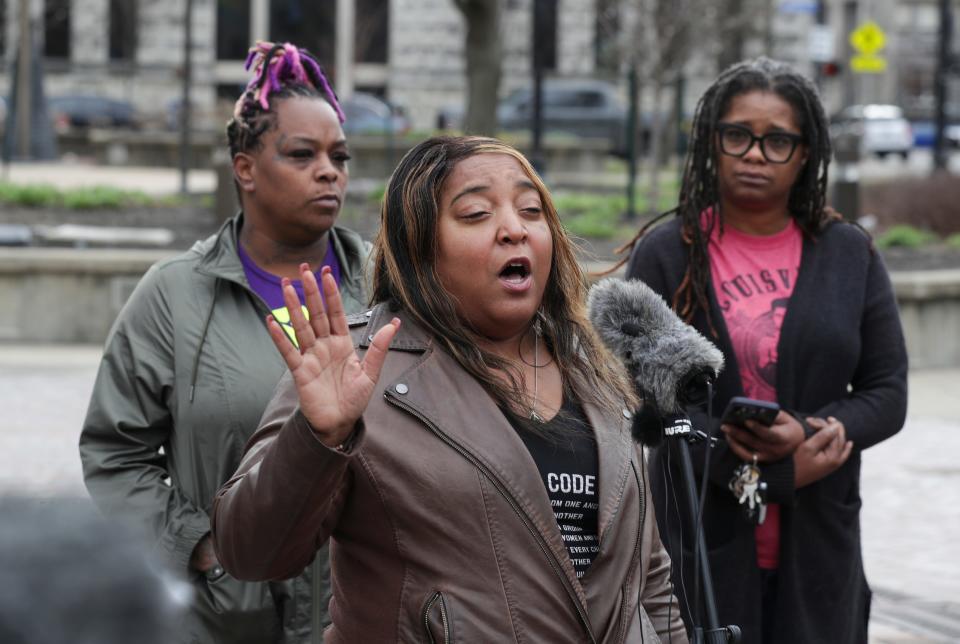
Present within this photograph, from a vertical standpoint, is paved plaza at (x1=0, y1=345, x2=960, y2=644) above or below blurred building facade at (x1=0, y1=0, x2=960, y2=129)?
below

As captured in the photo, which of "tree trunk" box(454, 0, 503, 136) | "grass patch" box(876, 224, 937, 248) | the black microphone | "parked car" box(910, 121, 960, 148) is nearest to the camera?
the black microphone

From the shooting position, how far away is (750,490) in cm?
374

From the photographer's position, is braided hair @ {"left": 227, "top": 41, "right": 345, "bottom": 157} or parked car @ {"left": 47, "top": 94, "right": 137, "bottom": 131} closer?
braided hair @ {"left": 227, "top": 41, "right": 345, "bottom": 157}

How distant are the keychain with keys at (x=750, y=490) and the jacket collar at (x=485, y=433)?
3.63 ft

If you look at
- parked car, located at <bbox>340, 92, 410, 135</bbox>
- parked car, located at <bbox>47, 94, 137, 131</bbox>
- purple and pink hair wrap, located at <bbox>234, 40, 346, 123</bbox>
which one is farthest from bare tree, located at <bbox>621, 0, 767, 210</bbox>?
purple and pink hair wrap, located at <bbox>234, 40, 346, 123</bbox>

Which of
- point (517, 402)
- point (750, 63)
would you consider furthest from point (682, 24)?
point (517, 402)

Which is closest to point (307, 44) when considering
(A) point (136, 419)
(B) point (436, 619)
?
(A) point (136, 419)

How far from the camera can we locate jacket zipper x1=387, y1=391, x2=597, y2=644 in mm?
2510

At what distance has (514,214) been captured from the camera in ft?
8.98

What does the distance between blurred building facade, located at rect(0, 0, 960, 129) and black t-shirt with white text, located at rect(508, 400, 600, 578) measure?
140 feet

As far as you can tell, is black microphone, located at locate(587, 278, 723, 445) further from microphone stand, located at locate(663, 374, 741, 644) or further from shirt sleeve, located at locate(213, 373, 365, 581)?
shirt sleeve, located at locate(213, 373, 365, 581)

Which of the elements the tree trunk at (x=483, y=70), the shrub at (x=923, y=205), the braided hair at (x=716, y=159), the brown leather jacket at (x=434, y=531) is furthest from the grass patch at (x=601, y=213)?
the brown leather jacket at (x=434, y=531)

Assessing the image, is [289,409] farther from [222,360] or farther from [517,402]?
[222,360]

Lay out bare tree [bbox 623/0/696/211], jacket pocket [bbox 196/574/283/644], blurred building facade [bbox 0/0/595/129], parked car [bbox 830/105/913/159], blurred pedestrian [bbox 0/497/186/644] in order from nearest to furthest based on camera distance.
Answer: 1. blurred pedestrian [bbox 0/497/186/644]
2. jacket pocket [bbox 196/574/283/644]
3. bare tree [bbox 623/0/696/211]
4. parked car [bbox 830/105/913/159]
5. blurred building facade [bbox 0/0/595/129]
